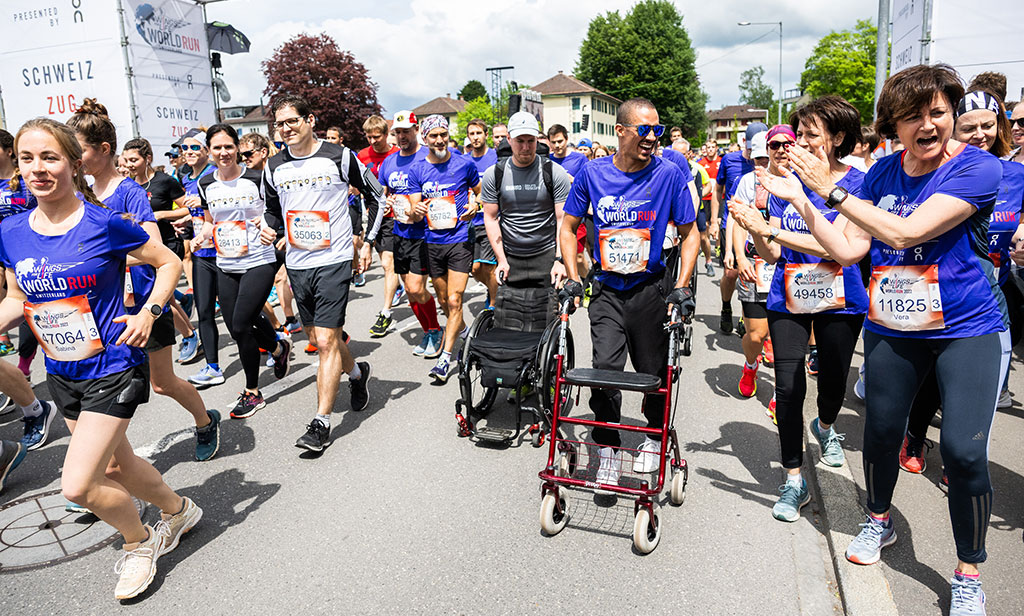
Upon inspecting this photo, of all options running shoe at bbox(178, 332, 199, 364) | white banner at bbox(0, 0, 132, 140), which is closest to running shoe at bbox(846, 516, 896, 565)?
running shoe at bbox(178, 332, 199, 364)

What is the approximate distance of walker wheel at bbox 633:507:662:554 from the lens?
3127 mm

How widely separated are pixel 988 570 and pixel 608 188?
2510mm

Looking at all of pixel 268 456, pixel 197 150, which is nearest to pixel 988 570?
pixel 268 456

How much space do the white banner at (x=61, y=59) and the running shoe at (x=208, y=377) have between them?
8.07 meters

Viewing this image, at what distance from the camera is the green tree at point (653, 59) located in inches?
2530

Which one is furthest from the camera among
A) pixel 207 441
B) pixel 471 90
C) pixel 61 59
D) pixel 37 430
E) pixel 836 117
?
pixel 471 90

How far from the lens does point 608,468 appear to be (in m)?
3.76

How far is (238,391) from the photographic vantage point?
589 centimetres

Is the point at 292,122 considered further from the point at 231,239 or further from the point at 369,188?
the point at 231,239

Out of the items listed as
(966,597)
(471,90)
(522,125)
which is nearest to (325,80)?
(522,125)

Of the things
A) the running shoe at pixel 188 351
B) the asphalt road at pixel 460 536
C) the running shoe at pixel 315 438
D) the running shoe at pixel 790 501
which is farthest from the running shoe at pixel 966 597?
the running shoe at pixel 188 351

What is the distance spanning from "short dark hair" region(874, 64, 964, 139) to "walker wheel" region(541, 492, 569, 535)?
7.17ft

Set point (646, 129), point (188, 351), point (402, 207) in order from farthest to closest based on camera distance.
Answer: point (188, 351), point (402, 207), point (646, 129)

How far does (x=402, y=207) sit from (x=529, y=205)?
148cm
